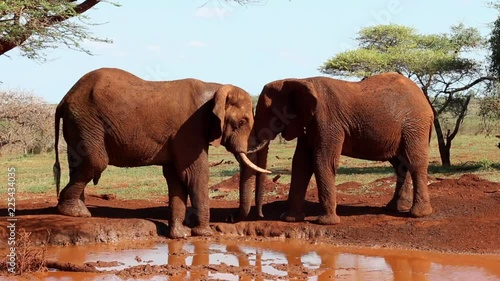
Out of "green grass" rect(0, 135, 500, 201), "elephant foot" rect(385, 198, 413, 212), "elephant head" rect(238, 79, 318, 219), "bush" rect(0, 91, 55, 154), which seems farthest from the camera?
"bush" rect(0, 91, 55, 154)

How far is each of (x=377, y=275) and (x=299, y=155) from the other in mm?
3832

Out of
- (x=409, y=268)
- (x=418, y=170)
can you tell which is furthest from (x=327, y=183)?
(x=409, y=268)

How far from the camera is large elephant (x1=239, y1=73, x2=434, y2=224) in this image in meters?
12.9

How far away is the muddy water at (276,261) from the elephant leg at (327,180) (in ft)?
2.56

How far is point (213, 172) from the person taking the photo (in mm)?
25516

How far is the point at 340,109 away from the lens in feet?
42.5

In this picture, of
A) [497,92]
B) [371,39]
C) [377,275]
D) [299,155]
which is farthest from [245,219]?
[371,39]

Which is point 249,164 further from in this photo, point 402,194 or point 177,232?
point 402,194

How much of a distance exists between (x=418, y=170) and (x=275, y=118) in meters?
2.51

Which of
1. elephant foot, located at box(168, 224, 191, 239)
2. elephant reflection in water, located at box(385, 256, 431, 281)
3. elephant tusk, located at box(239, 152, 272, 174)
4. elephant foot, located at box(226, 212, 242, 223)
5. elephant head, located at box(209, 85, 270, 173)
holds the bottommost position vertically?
elephant reflection in water, located at box(385, 256, 431, 281)

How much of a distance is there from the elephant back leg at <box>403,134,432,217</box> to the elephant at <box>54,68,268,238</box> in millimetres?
2529

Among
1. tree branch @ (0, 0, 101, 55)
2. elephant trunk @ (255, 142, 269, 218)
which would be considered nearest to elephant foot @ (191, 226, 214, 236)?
elephant trunk @ (255, 142, 269, 218)

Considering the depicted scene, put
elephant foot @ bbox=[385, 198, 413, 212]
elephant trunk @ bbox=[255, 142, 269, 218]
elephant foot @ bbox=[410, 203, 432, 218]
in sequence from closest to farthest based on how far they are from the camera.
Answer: elephant foot @ bbox=[410, 203, 432, 218]
elephant trunk @ bbox=[255, 142, 269, 218]
elephant foot @ bbox=[385, 198, 413, 212]

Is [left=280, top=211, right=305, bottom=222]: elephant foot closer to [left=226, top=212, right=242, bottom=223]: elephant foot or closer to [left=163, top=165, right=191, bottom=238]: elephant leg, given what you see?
[left=226, top=212, right=242, bottom=223]: elephant foot
